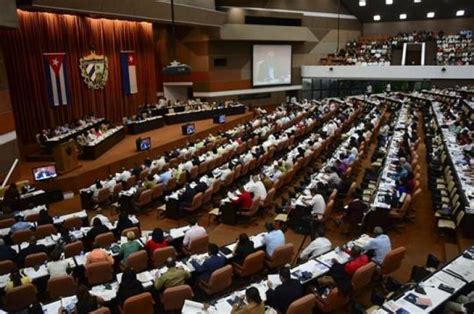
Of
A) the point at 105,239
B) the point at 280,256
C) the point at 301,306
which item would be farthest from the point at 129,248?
the point at 301,306

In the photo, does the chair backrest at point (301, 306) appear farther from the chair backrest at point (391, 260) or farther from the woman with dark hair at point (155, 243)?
the woman with dark hair at point (155, 243)

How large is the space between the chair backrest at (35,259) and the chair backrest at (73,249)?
415mm

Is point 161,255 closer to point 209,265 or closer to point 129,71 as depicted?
point 209,265

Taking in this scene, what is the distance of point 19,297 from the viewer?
6734 mm

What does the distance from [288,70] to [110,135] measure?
19795 millimetres

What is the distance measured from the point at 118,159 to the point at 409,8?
30540mm

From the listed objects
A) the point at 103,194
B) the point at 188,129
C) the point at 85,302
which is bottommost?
the point at 103,194

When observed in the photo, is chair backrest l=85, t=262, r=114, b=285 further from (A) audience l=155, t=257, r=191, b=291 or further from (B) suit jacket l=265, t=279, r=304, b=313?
(B) suit jacket l=265, t=279, r=304, b=313

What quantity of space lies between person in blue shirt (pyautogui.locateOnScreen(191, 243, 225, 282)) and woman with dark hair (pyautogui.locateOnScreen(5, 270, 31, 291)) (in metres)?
2.81

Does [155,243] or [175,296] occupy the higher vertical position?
[155,243]

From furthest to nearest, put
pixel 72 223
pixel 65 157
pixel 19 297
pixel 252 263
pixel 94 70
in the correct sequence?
pixel 94 70 < pixel 65 157 < pixel 72 223 < pixel 252 263 < pixel 19 297

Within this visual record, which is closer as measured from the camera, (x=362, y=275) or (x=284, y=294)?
(x=284, y=294)

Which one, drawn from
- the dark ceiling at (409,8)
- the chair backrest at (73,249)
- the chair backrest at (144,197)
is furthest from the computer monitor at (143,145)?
the dark ceiling at (409,8)

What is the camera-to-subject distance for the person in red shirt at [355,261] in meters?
6.97
